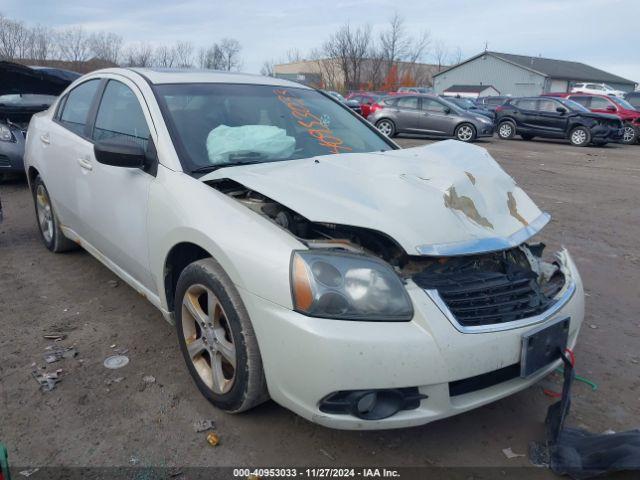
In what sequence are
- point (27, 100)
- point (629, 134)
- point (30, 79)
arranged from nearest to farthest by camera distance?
point (30, 79)
point (27, 100)
point (629, 134)

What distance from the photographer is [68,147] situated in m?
3.83

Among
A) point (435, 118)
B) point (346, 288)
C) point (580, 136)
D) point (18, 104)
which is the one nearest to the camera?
point (346, 288)

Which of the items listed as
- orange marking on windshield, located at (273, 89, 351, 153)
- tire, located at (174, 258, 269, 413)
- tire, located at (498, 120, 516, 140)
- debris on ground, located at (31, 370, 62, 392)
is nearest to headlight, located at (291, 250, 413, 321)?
tire, located at (174, 258, 269, 413)

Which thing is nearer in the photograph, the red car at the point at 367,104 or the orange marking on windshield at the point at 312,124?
the orange marking on windshield at the point at 312,124

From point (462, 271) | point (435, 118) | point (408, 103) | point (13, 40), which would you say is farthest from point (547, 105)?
point (13, 40)

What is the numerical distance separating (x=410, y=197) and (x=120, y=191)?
175 centimetres

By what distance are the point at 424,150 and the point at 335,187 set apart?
1084mm

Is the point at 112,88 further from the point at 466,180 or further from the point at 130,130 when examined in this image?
the point at 466,180

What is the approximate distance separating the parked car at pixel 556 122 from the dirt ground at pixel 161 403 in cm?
1368

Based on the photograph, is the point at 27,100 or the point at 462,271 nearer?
the point at 462,271

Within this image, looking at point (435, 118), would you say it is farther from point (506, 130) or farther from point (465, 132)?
point (506, 130)

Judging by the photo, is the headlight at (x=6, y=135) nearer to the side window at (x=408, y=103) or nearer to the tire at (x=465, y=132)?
the side window at (x=408, y=103)

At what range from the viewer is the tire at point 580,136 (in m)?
16.4

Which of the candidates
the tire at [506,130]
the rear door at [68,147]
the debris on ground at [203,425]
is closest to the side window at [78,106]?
the rear door at [68,147]
